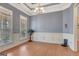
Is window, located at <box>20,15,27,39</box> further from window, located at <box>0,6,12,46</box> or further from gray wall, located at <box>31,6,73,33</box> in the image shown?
window, located at <box>0,6,12,46</box>

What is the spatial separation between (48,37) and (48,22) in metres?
0.63

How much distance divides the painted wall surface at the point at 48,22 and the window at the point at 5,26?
84 cm

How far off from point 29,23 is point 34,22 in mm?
320

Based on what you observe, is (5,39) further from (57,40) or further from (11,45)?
(57,40)

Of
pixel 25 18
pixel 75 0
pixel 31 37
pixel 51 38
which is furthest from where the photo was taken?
pixel 51 38

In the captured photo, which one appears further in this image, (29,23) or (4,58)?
(29,23)

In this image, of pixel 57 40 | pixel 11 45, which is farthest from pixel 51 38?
pixel 11 45

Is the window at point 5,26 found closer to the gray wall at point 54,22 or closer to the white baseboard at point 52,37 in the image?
the gray wall at point 54,22

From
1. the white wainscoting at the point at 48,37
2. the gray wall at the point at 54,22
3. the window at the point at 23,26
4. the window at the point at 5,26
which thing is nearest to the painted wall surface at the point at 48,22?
the gray wall at the point at 54,22

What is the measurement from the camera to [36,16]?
395 centimetres

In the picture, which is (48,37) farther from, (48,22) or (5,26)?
(5,26)

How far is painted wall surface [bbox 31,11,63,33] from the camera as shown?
12.6 feet

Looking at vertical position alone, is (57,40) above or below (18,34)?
below

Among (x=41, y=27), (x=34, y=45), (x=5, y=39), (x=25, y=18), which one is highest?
(x=25, y=18)
